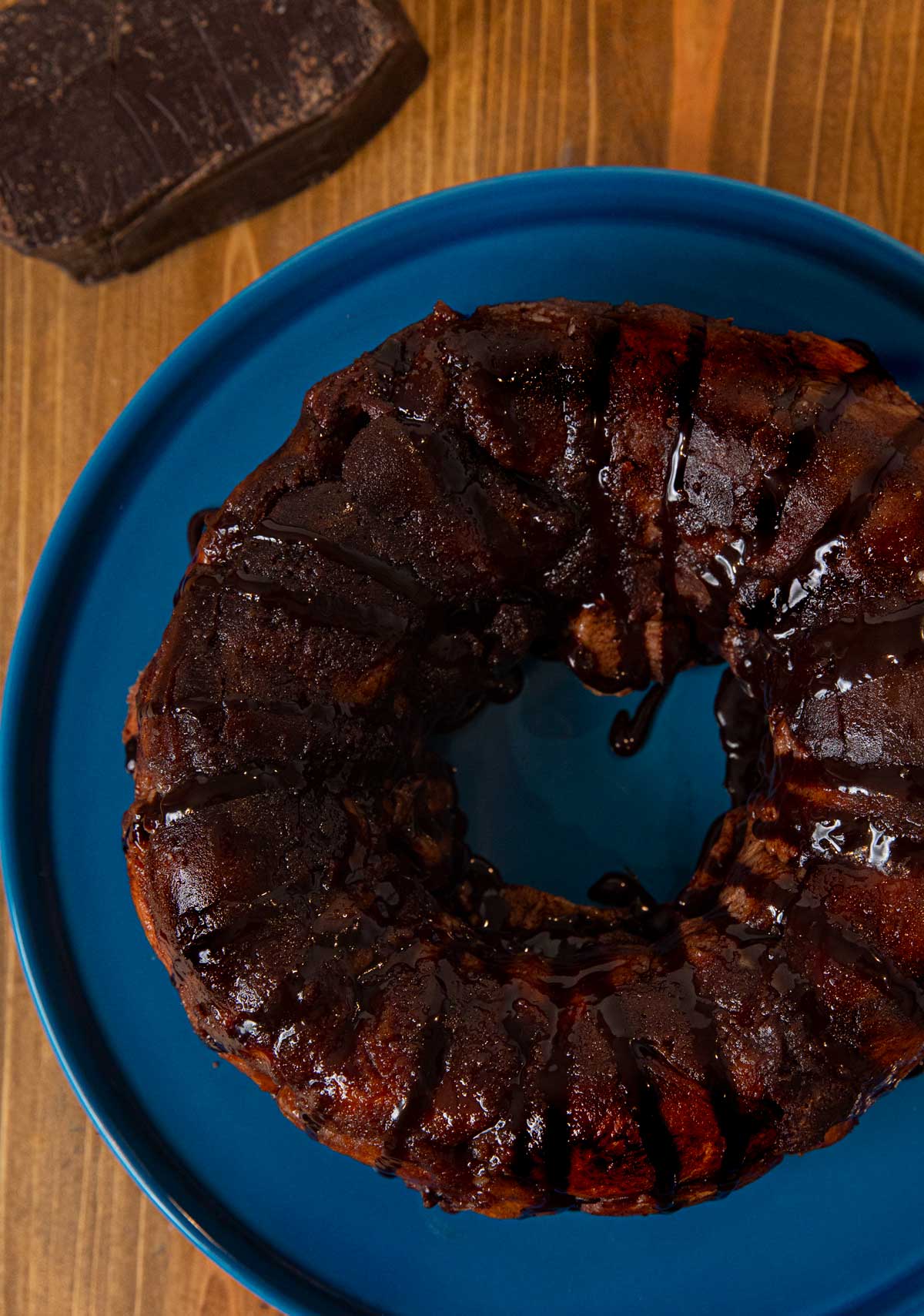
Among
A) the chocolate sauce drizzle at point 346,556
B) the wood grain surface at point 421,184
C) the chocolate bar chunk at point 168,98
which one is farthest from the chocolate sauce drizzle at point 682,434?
the chocolate bar chunk at point 168,98

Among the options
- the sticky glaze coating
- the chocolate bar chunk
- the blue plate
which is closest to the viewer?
the sticky glaze coating

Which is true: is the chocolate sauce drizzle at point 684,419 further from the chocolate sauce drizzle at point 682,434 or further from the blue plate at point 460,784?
the blue plate at point 460,784

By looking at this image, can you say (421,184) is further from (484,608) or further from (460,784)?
(460,784)

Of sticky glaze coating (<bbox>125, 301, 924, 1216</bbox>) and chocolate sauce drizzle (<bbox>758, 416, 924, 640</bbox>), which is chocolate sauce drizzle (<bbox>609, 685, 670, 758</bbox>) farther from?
chocolate sauce drizzle (<bbox>758, 416, 924, 640</bbox>)

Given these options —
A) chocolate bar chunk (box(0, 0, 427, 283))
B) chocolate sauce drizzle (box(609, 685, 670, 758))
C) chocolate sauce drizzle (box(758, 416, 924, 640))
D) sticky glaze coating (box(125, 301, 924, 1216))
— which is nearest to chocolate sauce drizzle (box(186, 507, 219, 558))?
sticky glaze coating (box(125, 301, 924, 1216))

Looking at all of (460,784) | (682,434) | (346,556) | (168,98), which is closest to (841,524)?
(682,434)

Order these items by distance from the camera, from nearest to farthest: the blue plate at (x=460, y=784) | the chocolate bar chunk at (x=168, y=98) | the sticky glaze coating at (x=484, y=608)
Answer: the sticky glaze coating at (x=484, y=608) → the blue plate at (x=460, y=784) → the chocolate bar chunk at (x=168, y=98)

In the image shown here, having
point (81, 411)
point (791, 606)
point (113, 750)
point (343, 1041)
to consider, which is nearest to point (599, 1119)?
point (343, 1041)
